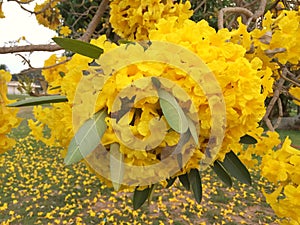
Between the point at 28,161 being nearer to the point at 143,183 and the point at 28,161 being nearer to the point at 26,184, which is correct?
the point at 26,184

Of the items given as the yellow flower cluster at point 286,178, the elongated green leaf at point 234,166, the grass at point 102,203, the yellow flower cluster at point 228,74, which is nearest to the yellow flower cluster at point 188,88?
the yellow flower cluster at point 228,74

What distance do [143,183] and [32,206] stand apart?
369cm

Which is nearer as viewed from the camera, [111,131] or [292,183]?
[111,131]

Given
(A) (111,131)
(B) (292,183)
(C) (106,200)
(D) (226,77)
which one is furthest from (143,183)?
(C) (106,200)

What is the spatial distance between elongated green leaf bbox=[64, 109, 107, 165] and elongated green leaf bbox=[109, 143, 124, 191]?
1.3 inches

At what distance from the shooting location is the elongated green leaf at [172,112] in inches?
18.1

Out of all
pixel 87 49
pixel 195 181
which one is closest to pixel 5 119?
pixel 87 49

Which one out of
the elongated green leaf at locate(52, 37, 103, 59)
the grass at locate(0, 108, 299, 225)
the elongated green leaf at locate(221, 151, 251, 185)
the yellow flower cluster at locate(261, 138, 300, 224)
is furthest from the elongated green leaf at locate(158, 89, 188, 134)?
the grass at locate(0, 108, 299, 225)

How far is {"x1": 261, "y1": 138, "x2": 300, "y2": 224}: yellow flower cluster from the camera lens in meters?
0.73

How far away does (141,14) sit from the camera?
983 mm

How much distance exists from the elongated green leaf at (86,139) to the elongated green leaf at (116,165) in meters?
0.03

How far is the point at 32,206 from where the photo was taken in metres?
3.80

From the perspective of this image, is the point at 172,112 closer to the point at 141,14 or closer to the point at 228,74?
the point at 228,74

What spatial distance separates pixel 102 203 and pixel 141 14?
333 cm
